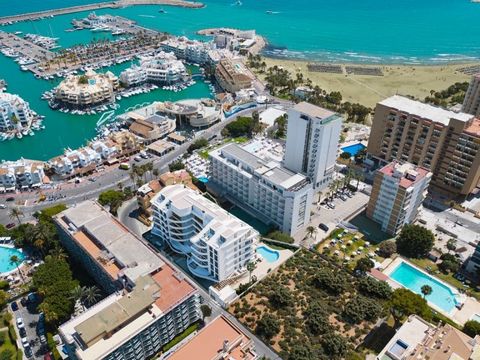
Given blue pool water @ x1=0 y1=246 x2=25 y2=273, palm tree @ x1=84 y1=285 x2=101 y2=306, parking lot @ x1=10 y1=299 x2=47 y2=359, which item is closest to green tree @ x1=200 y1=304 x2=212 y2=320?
palm tree @ x1=84 y1=285 x2=101 y2=306

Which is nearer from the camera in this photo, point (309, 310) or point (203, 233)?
point (309, 310)

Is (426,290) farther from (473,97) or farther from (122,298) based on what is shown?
(473,97)

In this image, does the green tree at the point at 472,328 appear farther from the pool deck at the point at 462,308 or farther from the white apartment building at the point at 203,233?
the white apartment building at the point at 203,233

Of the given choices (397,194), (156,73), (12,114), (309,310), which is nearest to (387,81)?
(156,73)

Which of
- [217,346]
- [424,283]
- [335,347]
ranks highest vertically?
[217,346]

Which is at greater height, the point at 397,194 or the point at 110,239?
the point at 397,194

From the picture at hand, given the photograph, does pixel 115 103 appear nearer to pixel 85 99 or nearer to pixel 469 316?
pixel 85 99

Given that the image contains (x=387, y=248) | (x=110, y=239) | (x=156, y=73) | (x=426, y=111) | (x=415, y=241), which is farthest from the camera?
(x=156, y=73)
